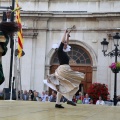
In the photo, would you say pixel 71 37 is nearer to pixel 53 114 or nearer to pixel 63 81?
pixel 63 81

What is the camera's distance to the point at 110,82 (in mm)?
26547

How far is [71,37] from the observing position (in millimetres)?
27828

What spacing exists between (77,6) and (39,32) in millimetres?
3530

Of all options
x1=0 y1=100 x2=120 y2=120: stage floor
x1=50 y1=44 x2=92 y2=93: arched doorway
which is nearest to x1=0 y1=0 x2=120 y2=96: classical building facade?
x1=50 y1=44 x2=92 y2=93: arched doorway

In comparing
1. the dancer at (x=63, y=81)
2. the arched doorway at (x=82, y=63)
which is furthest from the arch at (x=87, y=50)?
the dancer at (x=63, y=81)

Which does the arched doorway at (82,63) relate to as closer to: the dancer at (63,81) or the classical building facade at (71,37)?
the classical building facade at (71,37)

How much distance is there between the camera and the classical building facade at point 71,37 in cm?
2722

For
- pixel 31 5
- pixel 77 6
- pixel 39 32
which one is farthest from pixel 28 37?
pixel 77 6

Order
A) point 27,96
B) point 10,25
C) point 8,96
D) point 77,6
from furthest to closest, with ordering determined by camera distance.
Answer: point 77,6 < point 27,96 < point 8,96 < point 10,25

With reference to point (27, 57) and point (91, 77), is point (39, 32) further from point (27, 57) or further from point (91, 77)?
point (91, 77)

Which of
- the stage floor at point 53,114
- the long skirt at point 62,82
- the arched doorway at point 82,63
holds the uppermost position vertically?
the arched doorway at point 82,63

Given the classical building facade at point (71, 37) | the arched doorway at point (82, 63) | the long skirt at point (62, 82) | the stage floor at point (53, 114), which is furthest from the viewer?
the arched doorway at point (82, 63)

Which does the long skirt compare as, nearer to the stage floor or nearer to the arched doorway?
the stage floor

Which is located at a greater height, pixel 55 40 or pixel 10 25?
pixel 55 40
